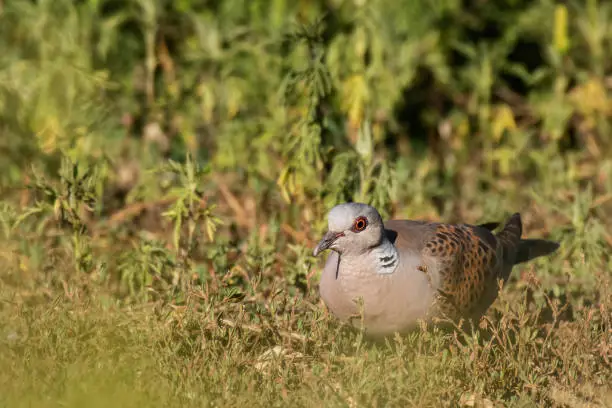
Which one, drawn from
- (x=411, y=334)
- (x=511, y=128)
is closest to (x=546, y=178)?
(x=511, y=128)

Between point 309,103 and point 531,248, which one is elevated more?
point 309,103

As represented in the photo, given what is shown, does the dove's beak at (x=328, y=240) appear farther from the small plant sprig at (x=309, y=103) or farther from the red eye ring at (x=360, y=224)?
the small plant sprig at (x=309, y=103)

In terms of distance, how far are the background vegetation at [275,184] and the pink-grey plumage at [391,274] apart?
148 mm

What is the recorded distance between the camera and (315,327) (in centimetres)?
465

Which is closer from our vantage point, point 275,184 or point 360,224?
point 360,224

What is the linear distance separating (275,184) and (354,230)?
2.25 meters

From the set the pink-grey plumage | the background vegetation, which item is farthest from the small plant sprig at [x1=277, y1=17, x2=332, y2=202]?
the pink-grey plumage

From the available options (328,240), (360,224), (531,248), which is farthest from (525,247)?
(328,240)

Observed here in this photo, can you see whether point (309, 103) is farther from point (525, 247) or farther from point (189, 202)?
point (525, 247)

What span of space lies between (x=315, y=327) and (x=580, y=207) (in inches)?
89.4

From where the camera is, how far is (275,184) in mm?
6988

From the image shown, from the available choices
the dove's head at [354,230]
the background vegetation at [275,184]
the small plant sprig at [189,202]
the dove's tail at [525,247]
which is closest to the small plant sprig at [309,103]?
the background vegetation at [275,184]

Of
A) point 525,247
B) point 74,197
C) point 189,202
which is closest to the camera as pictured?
point 74,197

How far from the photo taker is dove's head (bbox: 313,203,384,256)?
189 inches
